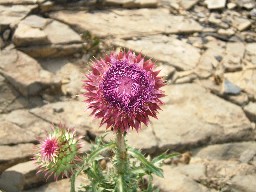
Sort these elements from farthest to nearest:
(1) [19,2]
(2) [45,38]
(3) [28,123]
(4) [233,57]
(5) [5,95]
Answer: (1) [19,2] < (4) [233,57] < (2) [45,38] < (5) [5,95] < (3) [28,123]

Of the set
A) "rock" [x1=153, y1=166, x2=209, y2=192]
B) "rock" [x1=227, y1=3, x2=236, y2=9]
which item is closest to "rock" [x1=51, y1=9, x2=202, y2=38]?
"rock" [x1=227, y1=3, x2=236, y2=9]

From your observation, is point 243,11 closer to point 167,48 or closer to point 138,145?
point 167,48

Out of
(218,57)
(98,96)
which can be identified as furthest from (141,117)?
(218,57)

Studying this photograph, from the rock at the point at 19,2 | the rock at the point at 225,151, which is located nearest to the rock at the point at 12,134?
the rock at the point at 225,151

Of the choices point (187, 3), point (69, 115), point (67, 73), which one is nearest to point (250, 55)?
point (187, 3)

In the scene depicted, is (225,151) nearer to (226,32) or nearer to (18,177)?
(18,177)

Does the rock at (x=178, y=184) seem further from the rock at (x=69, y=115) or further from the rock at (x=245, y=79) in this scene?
the rock at (x=245, y=79)

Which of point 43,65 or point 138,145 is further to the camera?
point 43,65
